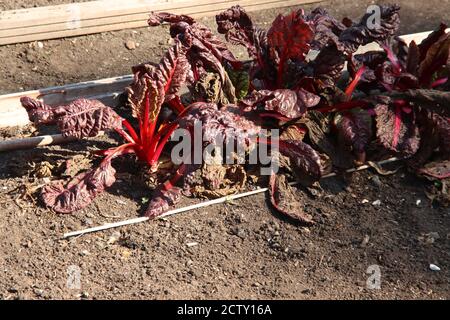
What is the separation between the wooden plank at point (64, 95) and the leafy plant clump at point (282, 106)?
0.35 meters

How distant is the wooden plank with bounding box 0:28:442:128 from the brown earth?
0.35 m

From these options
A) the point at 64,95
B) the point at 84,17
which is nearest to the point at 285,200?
the point at 64,95

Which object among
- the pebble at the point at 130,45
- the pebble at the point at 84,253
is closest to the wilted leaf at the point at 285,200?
the pebble at the point at 84,253

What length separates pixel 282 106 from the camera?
4008 mm

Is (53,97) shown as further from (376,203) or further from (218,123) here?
(376,203)

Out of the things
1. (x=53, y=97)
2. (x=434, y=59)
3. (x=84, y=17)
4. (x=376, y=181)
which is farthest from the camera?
(x=84, y=17)

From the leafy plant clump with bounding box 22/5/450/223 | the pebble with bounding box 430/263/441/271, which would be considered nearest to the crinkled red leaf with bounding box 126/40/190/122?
the leafy plant clump with bounding box 22/5/450/223

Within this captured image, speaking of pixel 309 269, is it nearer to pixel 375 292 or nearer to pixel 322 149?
pixel 375 292

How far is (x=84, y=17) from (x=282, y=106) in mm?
1819

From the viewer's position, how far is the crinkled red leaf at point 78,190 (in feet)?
12.7

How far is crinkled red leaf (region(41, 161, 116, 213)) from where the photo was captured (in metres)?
3.86

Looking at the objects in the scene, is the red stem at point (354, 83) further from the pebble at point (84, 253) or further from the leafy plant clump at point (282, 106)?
the pebble at point (84, 253)

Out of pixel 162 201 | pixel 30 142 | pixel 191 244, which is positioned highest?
pixel 30 142

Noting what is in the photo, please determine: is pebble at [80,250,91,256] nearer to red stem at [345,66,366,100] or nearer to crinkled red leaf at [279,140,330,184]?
crinkled red leaf at [279,140,330,184]
